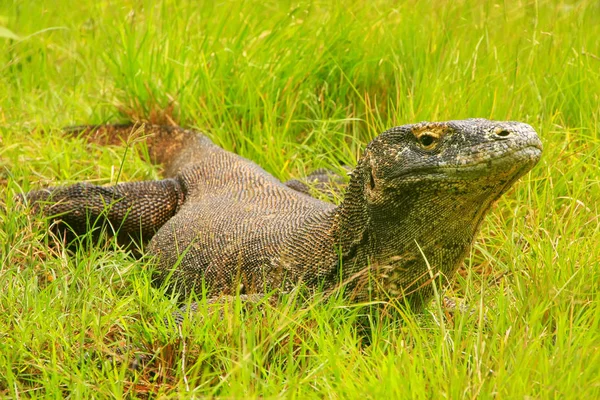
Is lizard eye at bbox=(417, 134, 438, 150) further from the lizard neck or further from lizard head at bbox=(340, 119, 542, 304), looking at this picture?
the lizard neck

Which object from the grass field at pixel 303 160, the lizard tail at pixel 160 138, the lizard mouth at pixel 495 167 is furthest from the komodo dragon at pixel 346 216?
the lizard tail at pixel 160 138

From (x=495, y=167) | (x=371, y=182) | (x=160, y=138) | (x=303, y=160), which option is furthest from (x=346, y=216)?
(x=160, y=138)

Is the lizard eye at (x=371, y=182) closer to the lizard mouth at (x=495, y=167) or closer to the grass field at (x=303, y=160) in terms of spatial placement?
the lizard mouth at (x=495, y=167)

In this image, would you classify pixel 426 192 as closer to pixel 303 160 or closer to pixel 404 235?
pixel 404 235

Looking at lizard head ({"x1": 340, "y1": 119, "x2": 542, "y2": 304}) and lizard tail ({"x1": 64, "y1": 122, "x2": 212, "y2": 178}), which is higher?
lizard head ({"x1": 340, "y1": 119, "x2": 542, "y2": 304})

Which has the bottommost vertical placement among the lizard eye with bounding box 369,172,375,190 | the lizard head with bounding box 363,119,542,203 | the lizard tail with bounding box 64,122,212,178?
the lizard tail with bounding box 64,122,212,178

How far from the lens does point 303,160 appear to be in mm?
5586

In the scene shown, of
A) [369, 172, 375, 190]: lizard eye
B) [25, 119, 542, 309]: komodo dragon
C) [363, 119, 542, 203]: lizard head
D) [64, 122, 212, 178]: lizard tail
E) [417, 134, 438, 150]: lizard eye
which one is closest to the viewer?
[363, 119, 542, 203]: lizard head

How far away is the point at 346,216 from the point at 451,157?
610mm

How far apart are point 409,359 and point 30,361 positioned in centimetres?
134

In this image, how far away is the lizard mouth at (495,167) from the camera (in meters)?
3.13

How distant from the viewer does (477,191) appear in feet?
10.7

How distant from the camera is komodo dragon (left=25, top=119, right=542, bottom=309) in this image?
3.27m

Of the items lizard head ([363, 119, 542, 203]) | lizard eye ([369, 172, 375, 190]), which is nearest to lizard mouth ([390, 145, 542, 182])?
lizard head ([363, 119, 542, 203])
